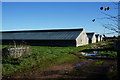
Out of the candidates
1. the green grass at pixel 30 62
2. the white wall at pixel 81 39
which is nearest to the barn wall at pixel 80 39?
the white wall at pixel 81 39

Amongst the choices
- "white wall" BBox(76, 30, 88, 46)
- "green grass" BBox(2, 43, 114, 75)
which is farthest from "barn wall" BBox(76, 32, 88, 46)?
"green grass" BBox(2, 43, 114, 75)

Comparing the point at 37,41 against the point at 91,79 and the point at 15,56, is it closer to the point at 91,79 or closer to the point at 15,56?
the point at 15,56

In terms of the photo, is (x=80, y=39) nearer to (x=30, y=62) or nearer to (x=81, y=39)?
(x=81, y=39)

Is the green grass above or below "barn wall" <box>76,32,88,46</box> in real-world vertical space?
below

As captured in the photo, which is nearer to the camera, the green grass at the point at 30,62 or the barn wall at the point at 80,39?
the green grass at the point at 30,62

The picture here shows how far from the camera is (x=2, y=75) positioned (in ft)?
25.3

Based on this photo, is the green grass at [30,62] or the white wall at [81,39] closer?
the green grass at [30,62]

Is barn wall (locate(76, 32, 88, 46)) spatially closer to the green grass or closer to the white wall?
the white wall

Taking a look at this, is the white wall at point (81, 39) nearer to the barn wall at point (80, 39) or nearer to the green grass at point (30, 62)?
the barn wall at point (80, 39)

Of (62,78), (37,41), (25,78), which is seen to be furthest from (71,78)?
(37,41)

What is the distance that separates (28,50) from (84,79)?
9.06m

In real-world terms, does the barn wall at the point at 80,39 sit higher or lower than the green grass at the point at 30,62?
higher

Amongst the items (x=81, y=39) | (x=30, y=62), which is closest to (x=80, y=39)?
(x=81, y=39)

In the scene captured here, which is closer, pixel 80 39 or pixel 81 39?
pixel 80 39
